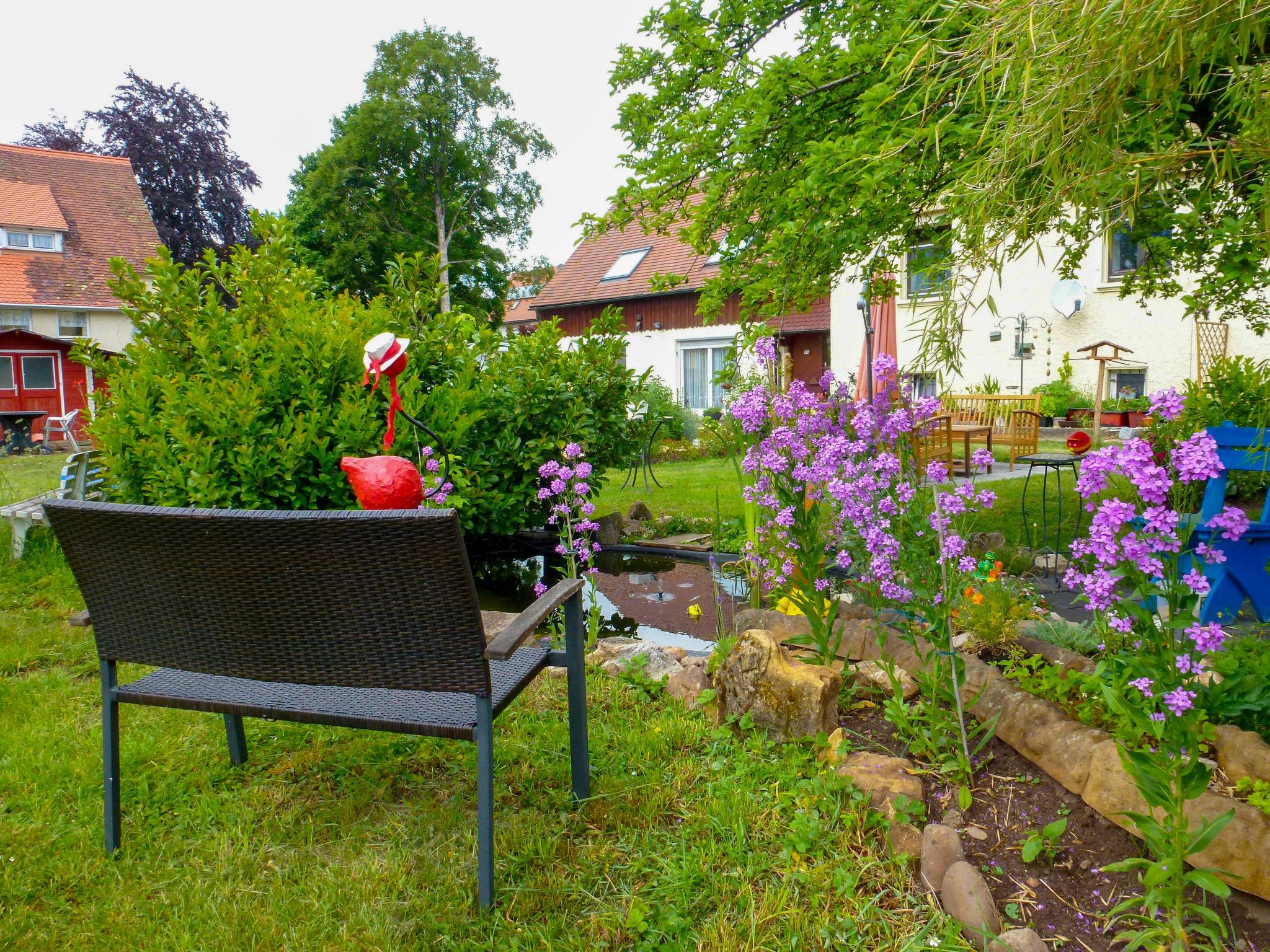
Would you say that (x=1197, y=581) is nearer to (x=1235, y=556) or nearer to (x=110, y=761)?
(x=1235, y=556)

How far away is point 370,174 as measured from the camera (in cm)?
2445

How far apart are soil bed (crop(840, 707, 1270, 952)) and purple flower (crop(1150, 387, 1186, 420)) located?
3.15ft

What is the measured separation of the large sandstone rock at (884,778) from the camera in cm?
211

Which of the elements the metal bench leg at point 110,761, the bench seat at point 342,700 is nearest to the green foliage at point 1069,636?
the bench seat at point 342,700

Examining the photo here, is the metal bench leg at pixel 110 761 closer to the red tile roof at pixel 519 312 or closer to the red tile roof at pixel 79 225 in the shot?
the red tile roof at pixel 79 225

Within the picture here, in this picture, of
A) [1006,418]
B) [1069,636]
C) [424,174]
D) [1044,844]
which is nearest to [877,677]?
[1069,636]

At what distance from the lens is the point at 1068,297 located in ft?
47.1

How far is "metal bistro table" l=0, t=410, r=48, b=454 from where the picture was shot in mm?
17297

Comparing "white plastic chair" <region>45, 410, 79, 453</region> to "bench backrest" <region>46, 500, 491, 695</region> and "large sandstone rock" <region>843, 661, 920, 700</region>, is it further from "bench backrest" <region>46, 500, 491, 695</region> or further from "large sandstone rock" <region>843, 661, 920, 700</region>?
"large sandstone rock" <region>843, 661, 920, 700</region>

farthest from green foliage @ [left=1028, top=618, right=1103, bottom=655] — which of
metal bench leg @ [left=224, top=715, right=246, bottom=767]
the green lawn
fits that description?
metal bench leg @ [left=224, top=715, right=246, bottom=767]

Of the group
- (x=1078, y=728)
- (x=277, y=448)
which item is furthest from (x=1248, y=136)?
(x=277, y=448)

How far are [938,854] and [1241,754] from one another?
719 mm

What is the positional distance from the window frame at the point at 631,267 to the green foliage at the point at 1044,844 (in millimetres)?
21453

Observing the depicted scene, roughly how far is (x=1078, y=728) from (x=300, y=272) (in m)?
5.28
